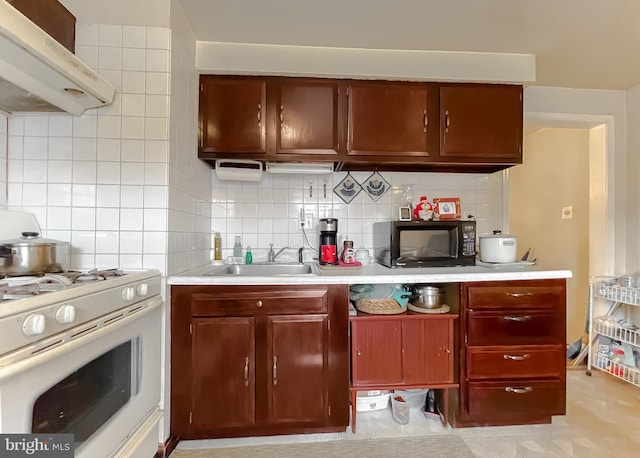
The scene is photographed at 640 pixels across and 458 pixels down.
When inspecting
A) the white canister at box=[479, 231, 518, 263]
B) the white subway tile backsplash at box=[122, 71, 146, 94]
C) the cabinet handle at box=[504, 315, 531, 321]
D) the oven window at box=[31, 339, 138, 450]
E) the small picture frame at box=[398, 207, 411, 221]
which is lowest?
the oven window at box=[31, 339, 138, 450]

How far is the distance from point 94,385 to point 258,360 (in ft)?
2.25

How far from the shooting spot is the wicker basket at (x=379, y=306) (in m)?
1.70

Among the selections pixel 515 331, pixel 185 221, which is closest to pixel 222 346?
pixel 185 221

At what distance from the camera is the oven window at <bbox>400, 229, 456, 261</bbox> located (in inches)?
77.3

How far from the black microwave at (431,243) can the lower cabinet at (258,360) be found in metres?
0.53

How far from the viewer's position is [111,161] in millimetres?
1539

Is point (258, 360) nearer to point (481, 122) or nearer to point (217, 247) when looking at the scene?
point (217, 247)

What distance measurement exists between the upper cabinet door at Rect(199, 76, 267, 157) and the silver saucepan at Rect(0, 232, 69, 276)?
1.03 meters

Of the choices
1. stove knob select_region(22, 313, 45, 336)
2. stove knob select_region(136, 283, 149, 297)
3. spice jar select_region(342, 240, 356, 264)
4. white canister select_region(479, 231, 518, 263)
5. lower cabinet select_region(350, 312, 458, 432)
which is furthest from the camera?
spice jar select_region(342, 240, 356, 264)

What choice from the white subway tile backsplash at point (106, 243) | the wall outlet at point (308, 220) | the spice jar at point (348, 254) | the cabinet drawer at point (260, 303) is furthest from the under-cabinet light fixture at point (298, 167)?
the white subway tile backsplash at point (106, 243)

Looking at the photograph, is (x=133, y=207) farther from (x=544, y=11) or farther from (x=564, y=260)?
(x=564, y=260)

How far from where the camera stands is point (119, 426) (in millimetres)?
1189

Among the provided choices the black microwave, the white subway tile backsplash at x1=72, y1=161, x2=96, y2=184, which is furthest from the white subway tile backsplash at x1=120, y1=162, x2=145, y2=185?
the black microwave

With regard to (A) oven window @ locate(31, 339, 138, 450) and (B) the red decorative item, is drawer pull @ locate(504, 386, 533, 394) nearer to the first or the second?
(B) the red decorative item
